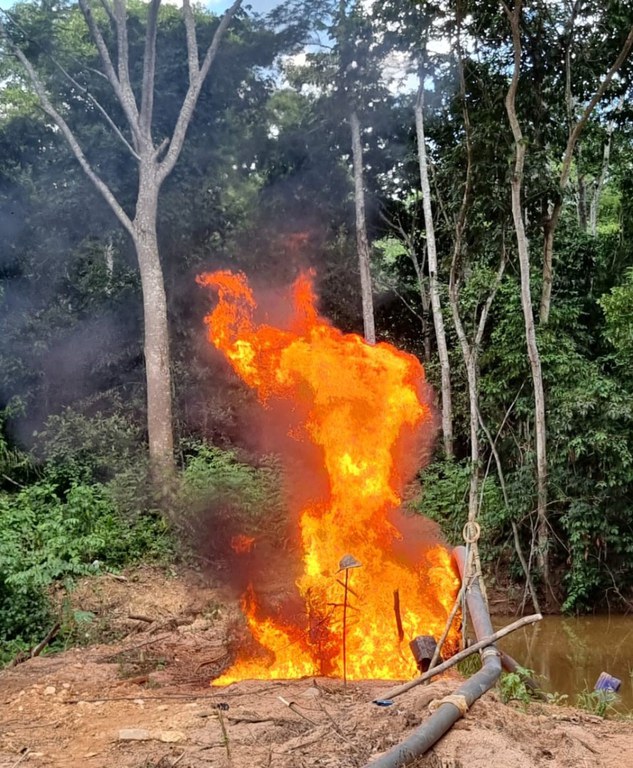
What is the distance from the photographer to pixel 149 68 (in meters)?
15.2

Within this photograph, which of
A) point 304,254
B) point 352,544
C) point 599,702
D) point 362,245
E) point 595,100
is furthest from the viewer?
point 304,254

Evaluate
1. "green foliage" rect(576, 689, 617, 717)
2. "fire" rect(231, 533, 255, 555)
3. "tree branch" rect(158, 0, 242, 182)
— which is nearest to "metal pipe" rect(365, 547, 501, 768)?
"green foliage" rect(576, 689, 617, 717)

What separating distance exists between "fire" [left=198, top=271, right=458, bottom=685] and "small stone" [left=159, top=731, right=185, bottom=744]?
80.2 inches

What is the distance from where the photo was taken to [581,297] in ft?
47.6

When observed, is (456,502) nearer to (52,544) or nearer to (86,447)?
(52,544)

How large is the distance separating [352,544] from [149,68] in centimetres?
1183

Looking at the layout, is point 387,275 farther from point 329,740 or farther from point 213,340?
Result: point 329,740

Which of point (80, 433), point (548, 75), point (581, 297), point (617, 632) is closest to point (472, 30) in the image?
point (548, 75)

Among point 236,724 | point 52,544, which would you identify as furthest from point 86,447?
point 236,724

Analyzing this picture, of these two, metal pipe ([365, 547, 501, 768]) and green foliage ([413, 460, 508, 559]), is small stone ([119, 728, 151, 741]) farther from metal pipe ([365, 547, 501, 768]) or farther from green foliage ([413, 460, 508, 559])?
green foliage ([413, 460, 508, 559])

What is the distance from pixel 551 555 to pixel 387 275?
1201cm

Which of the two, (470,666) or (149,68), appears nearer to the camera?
(470,666)

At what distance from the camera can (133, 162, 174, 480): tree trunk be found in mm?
14602

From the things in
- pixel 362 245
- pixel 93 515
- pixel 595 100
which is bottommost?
pixel 93 515
